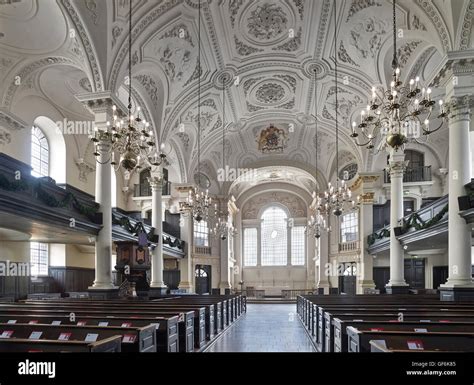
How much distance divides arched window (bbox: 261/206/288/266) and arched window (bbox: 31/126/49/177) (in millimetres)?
19225

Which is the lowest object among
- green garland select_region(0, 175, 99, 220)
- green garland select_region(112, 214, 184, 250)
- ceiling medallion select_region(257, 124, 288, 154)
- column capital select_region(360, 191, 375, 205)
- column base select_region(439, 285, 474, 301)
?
column base select_region(439, 285, 474, 301)

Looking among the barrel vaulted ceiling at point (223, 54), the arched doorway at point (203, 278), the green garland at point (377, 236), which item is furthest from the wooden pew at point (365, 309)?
the arched doorway at point (203, 278)

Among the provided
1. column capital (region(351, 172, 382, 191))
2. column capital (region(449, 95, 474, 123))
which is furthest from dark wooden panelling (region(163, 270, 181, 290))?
column capital (region(449, 95, 474, 123))

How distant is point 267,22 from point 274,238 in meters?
20.7

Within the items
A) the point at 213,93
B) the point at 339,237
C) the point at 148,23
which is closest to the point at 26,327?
the point at 148,23

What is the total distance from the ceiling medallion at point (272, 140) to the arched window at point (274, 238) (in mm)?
8703

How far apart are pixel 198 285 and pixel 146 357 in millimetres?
24022

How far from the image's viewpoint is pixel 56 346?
11.6 ft

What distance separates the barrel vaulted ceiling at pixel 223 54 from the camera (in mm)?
11391

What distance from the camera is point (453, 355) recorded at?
1.91m

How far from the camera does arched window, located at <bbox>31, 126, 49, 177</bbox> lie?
16.0 metres

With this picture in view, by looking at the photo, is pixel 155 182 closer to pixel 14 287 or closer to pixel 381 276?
pixel 14 287
